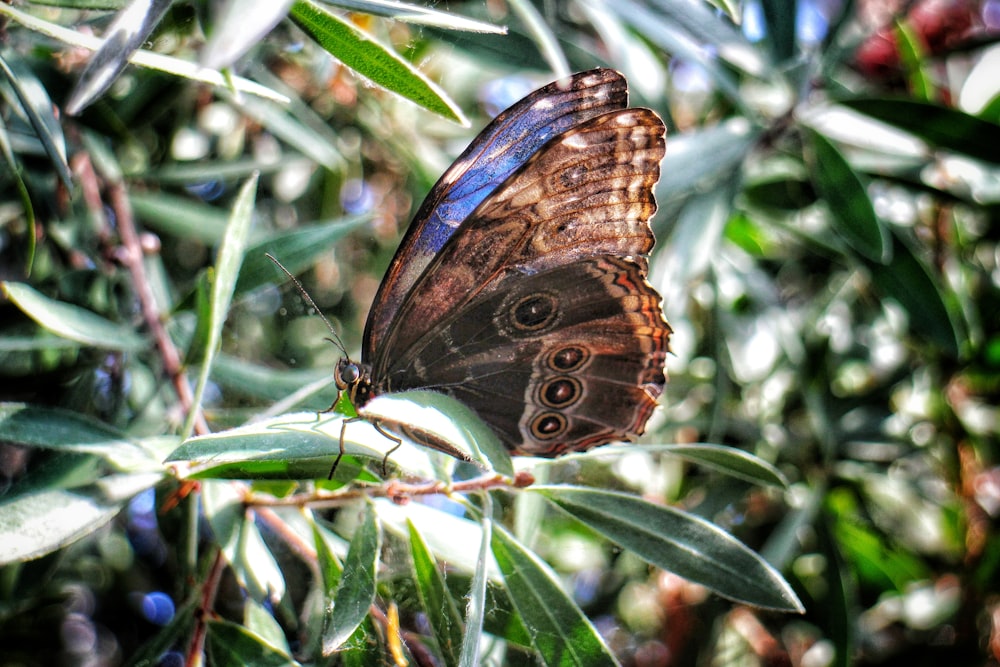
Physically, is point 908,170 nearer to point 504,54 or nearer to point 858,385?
point 858,385

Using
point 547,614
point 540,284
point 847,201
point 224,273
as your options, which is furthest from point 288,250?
point 847,201

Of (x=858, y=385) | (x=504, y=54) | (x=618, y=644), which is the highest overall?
(x=504, y=54)

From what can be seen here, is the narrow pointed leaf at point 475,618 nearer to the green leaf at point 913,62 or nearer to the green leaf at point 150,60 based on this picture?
the green leaf at point 150,60

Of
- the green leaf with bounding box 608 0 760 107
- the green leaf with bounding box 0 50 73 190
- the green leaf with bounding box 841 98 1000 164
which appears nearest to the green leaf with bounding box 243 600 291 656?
the green leaf with bounding box 0 50 73 190

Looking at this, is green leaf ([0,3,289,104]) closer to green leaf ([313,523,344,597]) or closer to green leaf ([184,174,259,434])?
green leaf ([184,174,259,434])

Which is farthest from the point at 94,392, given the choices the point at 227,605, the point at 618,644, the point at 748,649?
the point at 748,649

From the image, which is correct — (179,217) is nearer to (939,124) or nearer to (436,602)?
(436,602)
